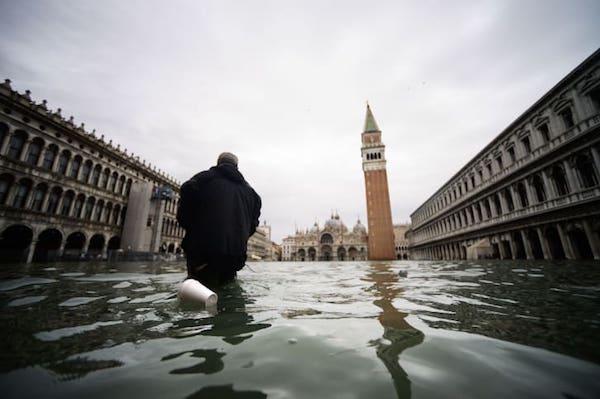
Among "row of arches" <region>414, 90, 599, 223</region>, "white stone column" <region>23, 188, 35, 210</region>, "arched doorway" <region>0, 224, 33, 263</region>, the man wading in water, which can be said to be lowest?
the man wading in water

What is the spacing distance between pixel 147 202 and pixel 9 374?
30095 millimetres

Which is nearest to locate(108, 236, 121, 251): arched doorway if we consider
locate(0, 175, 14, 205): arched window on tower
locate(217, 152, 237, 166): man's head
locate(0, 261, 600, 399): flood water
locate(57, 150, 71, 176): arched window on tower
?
locate(57, 150, 71, 176): arched window on tower

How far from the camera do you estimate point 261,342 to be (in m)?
1.54

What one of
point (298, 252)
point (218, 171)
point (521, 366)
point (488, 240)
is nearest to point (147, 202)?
point (218, 171)

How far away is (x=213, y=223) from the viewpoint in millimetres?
3574

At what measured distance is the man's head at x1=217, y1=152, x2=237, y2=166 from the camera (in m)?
4.18

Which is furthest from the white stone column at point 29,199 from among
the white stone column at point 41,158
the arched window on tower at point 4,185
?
the white stone column at point 41,158

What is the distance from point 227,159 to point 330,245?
253ft

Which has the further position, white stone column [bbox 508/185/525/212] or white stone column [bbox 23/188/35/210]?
white stone column [bbox 508/185/525/212]

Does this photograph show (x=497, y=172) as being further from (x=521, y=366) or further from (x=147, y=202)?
(x=147, y=202)

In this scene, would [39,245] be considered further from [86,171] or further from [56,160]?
[56,160]

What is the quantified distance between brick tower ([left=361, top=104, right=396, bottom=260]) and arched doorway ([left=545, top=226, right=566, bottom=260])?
24.3 m

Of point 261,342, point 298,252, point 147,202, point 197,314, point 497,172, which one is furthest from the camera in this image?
point 298,252

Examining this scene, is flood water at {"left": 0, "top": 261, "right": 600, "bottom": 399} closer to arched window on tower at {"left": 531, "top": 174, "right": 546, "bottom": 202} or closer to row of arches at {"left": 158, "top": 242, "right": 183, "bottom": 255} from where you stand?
arched window on tower at {"left": 531, "top": 174, "right": 546, "bottom": 202}
